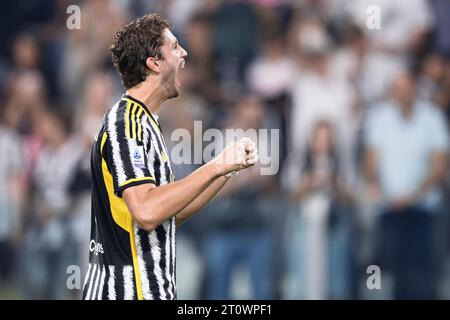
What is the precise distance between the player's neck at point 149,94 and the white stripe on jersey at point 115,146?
0.59 feet

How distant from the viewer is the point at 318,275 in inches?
371

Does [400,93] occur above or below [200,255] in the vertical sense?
above

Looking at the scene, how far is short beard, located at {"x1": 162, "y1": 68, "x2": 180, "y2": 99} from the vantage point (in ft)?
15.1

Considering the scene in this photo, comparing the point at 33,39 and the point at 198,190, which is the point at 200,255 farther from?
the point at 198,190

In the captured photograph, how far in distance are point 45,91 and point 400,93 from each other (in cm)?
383

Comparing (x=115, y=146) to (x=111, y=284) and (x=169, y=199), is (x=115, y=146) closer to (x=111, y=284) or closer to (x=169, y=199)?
(x=169, y=199)

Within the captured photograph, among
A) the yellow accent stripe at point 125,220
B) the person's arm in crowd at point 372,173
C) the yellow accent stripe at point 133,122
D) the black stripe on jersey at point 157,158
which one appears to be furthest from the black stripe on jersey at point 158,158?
the person's arm in crowd at point 372,173

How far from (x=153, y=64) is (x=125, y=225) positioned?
2.74 ft

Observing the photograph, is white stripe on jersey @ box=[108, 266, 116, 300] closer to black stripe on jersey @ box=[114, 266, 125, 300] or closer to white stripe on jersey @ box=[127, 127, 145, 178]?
black stripe on jersey @ box=[114, 266, 125, 300]

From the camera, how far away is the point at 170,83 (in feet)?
15.2

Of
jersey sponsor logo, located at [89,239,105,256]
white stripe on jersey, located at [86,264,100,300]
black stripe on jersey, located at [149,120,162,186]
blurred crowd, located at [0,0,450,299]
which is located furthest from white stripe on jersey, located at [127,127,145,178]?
blurred crowd, located at [0,0,450,299]

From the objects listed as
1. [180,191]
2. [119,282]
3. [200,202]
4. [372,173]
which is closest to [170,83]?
[200,202]
